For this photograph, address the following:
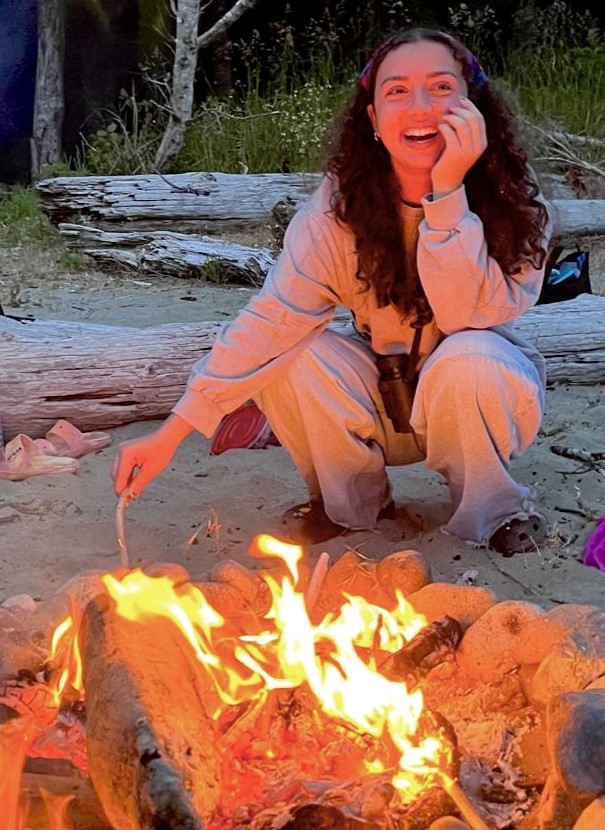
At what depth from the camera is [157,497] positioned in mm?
3369

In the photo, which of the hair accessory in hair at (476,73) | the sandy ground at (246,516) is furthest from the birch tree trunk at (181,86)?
the hair accessory in hair at (476,73)

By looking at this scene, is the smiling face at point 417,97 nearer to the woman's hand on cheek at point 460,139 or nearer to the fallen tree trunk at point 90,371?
the woman's hand on cheek at point 460,139

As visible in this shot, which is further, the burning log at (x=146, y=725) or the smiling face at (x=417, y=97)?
the smiling face at (x=417, y=97)

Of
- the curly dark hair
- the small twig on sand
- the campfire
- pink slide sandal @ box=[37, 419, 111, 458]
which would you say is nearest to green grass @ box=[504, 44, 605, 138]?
pink slide sandal @ box=[37, 419, 111, 458]

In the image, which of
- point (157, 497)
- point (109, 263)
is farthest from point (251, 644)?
point (109, 263)

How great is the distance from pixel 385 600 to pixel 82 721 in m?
0.72

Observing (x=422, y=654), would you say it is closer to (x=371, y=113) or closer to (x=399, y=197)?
(x=399, y=197)

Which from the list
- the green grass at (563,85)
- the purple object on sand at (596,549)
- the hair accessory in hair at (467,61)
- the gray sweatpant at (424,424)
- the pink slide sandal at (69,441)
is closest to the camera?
the hair accessory in hair at (467,61)

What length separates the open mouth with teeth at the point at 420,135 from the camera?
8.02 feet

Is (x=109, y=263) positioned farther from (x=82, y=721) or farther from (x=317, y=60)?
(x=82, y=721)

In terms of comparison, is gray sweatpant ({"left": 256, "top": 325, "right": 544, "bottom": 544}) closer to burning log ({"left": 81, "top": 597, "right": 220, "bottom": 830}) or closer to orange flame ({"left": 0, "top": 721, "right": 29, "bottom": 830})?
burning log ({"left": 81, "top": 597, "right": 220, "bottom": 830})

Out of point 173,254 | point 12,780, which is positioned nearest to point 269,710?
point 12,780

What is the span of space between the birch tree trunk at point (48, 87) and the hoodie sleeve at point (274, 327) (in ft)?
22.3

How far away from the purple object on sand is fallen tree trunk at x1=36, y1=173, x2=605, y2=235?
4811 mm
